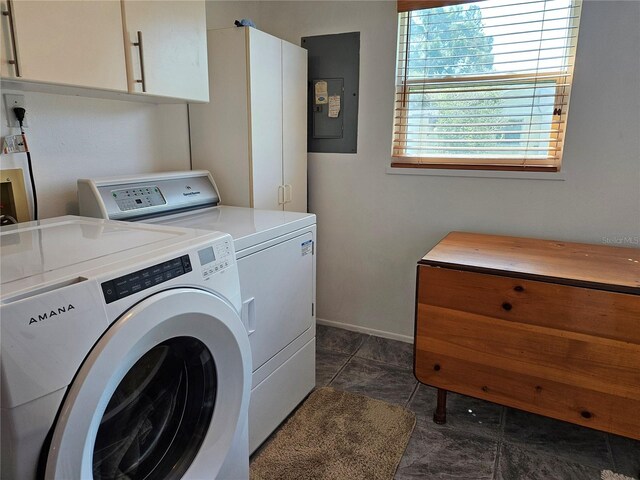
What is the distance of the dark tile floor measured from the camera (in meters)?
1.68

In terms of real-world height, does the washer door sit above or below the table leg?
above

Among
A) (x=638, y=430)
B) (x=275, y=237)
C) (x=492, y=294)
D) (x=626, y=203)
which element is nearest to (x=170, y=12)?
(x=275, y=237)

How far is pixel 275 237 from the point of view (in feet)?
5.48

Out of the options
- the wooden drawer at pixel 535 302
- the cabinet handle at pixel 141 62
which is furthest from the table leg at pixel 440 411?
the cabinet handle at pixel 141 62

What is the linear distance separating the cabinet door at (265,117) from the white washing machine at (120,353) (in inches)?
36.0

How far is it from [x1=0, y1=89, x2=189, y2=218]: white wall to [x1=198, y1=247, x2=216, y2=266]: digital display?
91cm

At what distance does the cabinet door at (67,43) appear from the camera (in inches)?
46.0

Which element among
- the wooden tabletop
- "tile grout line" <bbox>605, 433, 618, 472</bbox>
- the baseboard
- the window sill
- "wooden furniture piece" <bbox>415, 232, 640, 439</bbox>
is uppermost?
the window sill

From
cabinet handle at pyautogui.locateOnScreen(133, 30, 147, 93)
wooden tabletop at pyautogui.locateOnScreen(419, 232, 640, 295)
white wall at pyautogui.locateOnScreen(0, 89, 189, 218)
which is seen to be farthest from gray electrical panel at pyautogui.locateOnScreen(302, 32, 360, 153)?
cabinet handle at pyautogui.locateOnScreen(133, 30, 147, 93)

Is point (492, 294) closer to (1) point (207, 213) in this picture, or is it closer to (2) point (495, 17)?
(1) point (207, 213)

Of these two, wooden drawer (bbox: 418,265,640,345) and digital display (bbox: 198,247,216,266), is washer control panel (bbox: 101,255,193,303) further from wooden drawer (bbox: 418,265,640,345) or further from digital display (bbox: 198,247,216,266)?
wooden drawer (bbox: 418,265,640,345)

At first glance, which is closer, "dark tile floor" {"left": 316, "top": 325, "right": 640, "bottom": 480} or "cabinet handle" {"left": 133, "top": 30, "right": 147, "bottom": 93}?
"cabinet handle" {"left": 133, "top": 30, "right": 147, "bottom": 93}

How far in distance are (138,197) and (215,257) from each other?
784 mm

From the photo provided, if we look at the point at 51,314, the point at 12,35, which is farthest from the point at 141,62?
the point at 51,314
